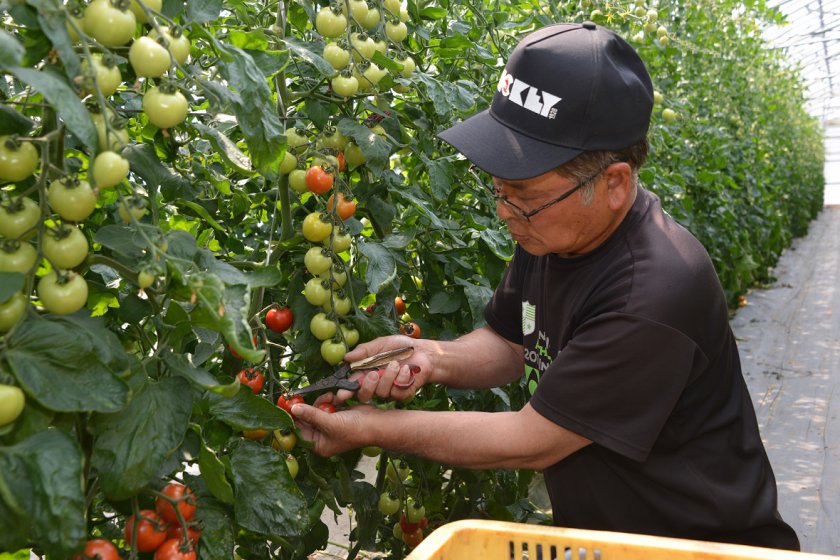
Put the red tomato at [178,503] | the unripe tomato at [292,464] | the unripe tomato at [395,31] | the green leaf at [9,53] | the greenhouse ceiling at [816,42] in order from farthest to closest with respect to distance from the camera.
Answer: the greenhouse ceiling at [816,42] < the unripe tomato at [395,31] < the unripe tomato at [292,464] < the red tomato at [178,503] < the green leaf at [9,53]

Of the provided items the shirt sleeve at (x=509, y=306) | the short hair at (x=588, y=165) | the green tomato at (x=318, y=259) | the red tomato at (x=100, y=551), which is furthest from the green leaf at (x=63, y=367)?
the shirt sleeve at (x=509, y=306)

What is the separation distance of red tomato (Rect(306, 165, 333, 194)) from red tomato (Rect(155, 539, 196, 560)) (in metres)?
0.60

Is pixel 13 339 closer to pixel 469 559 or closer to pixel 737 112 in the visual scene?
pixel 469 559

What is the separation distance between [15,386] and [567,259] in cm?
102

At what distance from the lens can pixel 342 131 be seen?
1588 mm

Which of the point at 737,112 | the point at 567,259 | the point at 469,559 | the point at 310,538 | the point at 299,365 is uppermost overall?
the point at 567,259

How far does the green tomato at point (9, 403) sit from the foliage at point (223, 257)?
23 millimetres

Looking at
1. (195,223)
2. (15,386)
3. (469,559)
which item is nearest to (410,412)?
(469,559)

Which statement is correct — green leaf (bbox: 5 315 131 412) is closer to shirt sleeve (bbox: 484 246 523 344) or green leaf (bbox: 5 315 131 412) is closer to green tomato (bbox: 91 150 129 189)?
green tomato (bbox: 91 150 129 189)

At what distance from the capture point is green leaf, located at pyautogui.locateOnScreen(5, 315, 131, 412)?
3.01ft

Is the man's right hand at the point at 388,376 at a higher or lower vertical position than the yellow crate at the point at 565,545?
lower

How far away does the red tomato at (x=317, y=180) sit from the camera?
1.47m

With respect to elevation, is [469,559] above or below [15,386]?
below

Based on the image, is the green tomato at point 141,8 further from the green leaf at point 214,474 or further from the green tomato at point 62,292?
the green leaf at point 214,474
